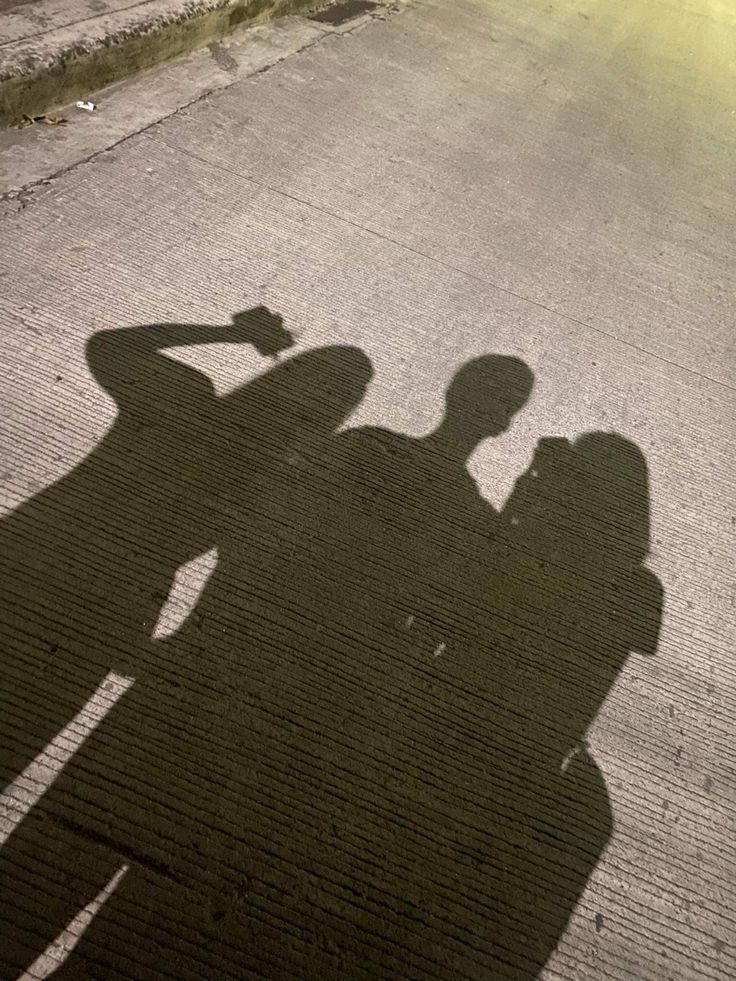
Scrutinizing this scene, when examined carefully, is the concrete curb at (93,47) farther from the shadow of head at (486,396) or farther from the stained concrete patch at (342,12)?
the shadow of head at (486,396)

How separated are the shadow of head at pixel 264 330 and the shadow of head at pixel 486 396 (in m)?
0.77

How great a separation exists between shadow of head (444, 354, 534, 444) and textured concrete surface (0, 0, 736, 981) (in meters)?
0.02

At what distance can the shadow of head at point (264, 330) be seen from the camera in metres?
3.27

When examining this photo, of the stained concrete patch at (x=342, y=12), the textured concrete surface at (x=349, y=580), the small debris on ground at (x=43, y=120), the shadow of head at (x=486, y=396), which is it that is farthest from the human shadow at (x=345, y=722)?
the stained concrete patch at (x=342, y=12)

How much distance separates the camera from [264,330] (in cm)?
335

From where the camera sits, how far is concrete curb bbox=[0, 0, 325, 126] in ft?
13.6

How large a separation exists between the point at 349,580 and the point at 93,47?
Answer: 3.89 meters

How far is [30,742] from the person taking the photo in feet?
6.43

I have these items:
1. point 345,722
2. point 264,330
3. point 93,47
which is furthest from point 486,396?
point 93,47

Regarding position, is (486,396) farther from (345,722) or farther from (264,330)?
(345,722)

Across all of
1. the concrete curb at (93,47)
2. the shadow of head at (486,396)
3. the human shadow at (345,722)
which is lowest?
the human shadow at (345,722)

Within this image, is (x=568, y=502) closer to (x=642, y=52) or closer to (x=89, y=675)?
(x=89, y=675)

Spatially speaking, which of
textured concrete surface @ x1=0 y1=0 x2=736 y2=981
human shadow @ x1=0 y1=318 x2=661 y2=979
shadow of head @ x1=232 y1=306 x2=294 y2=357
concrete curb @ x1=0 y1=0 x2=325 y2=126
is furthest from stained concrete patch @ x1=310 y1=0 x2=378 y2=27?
human shadow @ x1=0 y1=318 x2=661 y2=979

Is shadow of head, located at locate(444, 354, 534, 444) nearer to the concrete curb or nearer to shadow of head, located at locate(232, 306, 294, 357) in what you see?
shadow of head, located at locate(232, 306, 294, 357)
